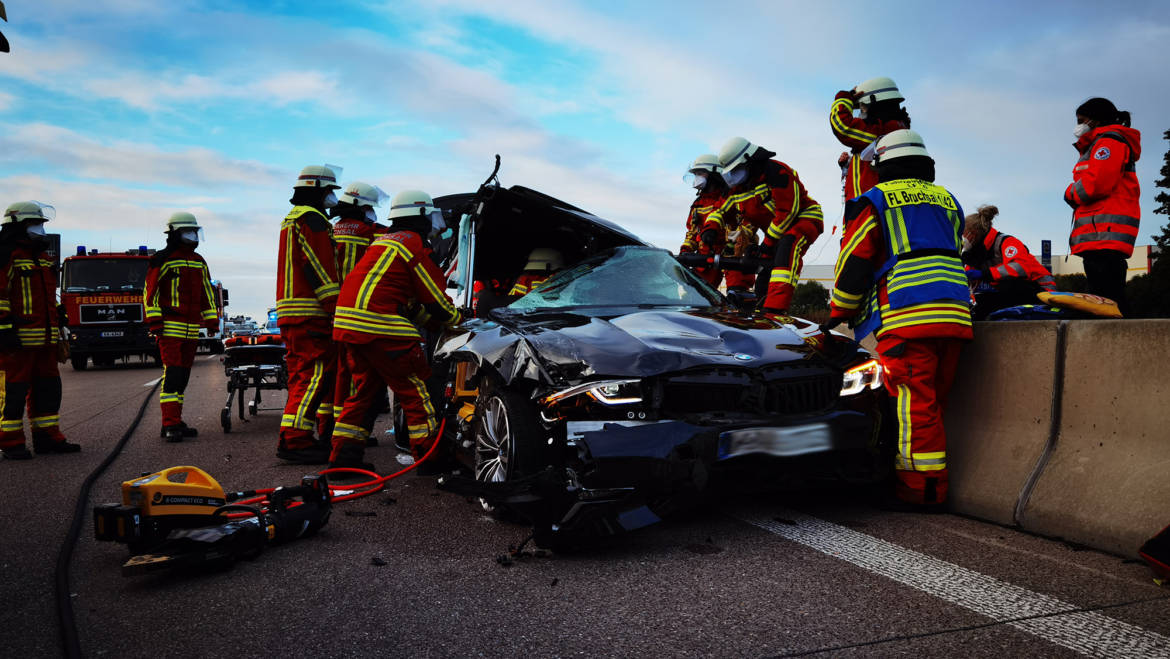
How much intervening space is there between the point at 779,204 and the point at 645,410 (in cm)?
440

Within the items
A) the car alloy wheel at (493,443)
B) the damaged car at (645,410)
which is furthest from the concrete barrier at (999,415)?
the car alloy wheel at (493,443)

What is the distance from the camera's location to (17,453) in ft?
22.4

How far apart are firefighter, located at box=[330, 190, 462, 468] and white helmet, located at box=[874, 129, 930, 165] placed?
115 inches

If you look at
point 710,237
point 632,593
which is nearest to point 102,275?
point 710,237

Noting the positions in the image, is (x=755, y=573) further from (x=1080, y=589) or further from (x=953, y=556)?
(x=1080, y=589)

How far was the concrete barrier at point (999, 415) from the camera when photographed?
12.7ft

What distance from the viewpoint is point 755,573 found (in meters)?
3.19

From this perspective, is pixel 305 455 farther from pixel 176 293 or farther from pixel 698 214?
pixel 698 214

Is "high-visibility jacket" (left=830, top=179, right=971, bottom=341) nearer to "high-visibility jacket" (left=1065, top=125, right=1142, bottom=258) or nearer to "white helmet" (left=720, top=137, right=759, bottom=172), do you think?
"high-visibility jacket" (left=1065, top=125, right=1142, bottom=258)

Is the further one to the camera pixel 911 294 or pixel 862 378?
pixel 911 294

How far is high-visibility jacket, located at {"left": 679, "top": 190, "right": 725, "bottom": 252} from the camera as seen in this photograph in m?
9.81

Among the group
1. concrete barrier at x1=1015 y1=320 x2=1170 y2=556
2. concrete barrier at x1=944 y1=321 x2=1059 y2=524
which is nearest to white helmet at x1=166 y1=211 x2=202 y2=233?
concrete barrier at x1=944 y1=321 x2=1059 y2=524

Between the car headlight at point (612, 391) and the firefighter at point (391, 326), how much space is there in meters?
2.27

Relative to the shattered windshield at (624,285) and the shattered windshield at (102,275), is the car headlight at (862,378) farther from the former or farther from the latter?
the shattered windshield at (102,275)
